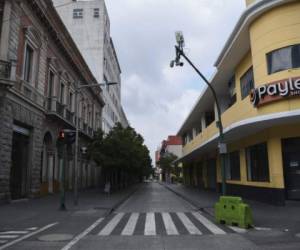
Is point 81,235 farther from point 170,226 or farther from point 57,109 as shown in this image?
point 57,109

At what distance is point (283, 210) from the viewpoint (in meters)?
17.2

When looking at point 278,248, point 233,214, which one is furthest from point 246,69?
point 278,248

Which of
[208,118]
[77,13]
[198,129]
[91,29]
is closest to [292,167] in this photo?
[208,118]

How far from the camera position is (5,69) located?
19906mm

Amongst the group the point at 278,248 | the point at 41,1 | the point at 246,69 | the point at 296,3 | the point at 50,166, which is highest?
the point at 41,1

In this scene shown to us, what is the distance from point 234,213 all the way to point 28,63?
17392 mm

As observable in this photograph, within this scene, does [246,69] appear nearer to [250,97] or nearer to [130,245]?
[250,97]

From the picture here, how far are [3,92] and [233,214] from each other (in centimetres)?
1300

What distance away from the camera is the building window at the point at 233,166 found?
88.9 feet

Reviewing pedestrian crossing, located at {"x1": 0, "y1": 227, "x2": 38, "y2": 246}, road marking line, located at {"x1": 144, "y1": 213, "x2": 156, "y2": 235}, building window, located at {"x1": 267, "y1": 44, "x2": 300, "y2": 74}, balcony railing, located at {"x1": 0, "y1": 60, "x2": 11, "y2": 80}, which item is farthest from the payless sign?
balcony railing, located at {"x1": 0, "y1": 60, "x2": 11, "y2": 80}

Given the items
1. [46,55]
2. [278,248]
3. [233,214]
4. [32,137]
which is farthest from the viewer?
[46,55]

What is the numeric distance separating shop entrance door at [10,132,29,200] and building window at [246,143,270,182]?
44.7 ft

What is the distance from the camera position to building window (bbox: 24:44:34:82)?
24.6 m

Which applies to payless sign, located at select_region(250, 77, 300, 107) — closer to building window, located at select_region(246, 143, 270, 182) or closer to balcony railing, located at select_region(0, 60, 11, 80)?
building window, located at select_region(246, 143, 270, 182)
